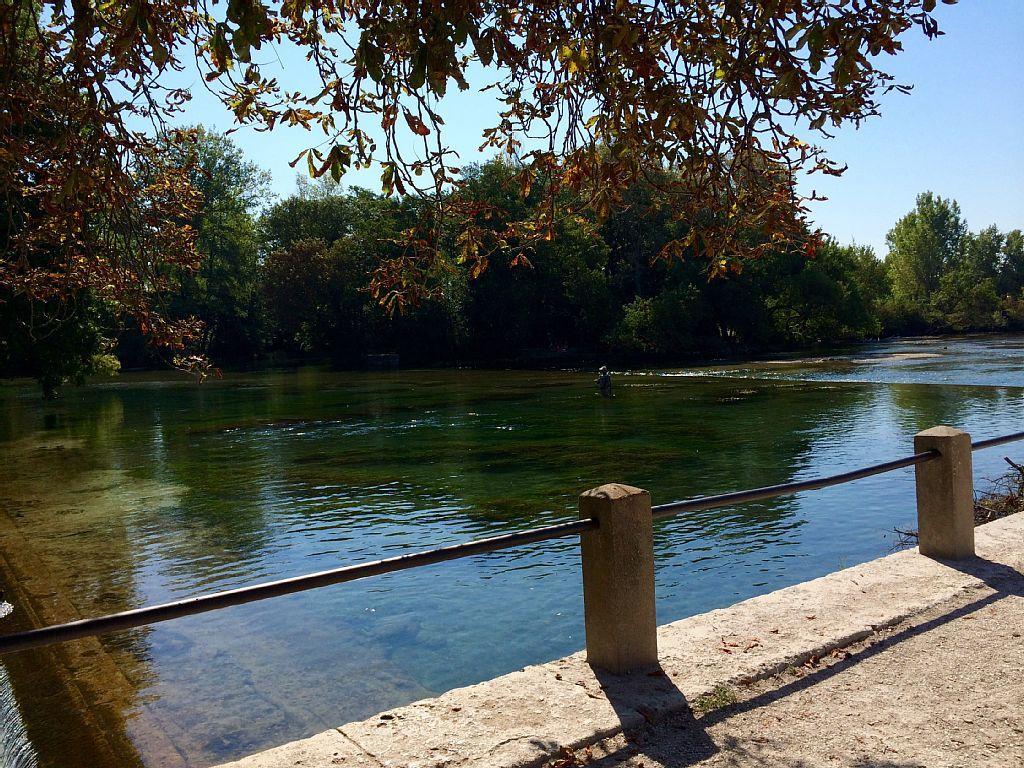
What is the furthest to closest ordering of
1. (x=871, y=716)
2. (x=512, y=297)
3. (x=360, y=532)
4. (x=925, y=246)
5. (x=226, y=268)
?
(x=925, y=246) → (x=226, y=268) → (x=512, y=297) → (x=360, y=532) → (x=871, y=716)

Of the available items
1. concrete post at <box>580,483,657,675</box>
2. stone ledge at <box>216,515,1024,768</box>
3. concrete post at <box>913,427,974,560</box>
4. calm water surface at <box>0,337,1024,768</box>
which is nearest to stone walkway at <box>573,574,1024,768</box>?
stone ledge at <box>216,515,1024,768</box>

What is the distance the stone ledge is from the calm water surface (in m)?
3.48

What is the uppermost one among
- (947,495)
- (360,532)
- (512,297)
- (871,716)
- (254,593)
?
(512,297)

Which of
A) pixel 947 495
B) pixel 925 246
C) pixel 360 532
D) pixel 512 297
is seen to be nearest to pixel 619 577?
pixel 947 495

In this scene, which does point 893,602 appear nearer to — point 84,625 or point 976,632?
point 976,632

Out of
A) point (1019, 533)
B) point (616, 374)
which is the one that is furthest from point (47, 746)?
point (616, 374)

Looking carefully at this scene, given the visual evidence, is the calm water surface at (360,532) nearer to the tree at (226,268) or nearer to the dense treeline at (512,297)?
the dense treeline at (512,297)

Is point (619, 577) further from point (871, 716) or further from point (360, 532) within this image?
point (360, 532)

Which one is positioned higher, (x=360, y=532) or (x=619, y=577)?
(x=619, y=577)

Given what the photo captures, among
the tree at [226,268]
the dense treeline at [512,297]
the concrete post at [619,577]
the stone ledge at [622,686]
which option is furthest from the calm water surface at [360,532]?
the tree at [226,268]

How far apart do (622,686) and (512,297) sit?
66451 millimetres

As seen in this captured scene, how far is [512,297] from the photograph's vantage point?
70.9 metres

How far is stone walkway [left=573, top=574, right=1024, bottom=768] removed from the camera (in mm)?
4184

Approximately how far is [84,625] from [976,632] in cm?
523
